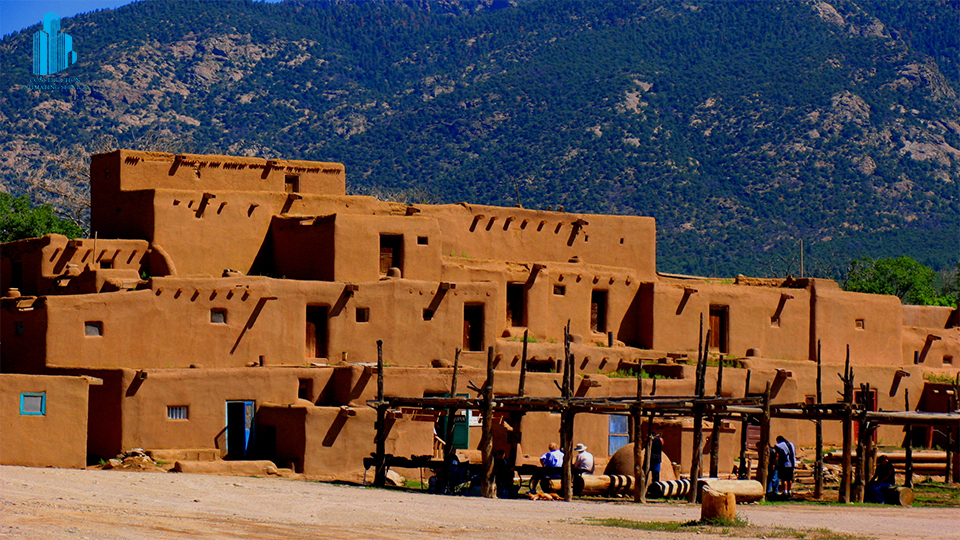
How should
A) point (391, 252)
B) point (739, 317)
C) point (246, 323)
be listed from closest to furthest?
point (246, 323), point (391, 252), point (739, 317)

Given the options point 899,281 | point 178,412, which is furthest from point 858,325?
point 899,281

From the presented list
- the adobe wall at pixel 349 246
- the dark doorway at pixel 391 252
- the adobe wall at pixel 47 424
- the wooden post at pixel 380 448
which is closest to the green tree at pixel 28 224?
the adobe wall at pixel 349 246

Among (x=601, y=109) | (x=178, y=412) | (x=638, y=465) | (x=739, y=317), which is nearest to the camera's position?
(x=638, y=465)

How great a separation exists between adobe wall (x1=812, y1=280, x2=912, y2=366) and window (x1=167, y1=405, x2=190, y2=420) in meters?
20.3

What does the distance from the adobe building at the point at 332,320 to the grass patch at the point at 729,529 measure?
433 inches

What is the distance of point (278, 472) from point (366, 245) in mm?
7796

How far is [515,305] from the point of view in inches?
1534

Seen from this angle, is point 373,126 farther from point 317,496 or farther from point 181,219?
point 317,496

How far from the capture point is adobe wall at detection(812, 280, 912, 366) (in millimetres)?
43188

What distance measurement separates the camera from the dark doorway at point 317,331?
35.0 m

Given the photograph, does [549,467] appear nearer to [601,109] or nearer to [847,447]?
[847,447]

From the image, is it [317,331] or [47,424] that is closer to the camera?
[47,424]

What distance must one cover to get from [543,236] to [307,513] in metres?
20.0

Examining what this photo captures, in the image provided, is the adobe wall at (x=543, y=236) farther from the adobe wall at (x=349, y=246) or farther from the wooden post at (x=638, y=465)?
the wooden post at (x=638, y=465)
